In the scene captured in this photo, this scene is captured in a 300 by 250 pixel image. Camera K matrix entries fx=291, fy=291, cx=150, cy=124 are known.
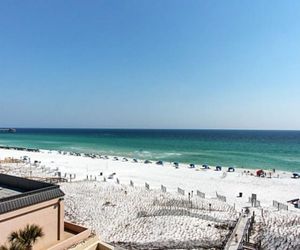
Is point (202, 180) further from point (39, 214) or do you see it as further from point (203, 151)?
point (203, 151)

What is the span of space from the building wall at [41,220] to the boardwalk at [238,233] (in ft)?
31.3

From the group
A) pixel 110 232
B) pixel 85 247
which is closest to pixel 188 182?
pixel 110 232

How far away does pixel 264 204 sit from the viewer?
28.3 metres

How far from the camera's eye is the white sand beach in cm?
1875

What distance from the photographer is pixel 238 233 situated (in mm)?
19109

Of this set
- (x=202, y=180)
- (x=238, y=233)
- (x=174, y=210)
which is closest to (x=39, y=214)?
(x=238, y=233)

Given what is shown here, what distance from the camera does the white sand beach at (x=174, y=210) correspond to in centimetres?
1875

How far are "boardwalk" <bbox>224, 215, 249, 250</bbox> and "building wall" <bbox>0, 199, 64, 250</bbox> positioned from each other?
9.55m

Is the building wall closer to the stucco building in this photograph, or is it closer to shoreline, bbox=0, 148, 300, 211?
the stucco building

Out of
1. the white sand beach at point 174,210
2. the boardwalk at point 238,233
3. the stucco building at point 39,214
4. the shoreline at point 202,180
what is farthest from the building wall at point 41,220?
the shoreline at point 202,180

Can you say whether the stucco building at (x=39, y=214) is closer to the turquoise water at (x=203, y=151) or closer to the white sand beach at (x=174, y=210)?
the white sand beach at (x=174, y=210)

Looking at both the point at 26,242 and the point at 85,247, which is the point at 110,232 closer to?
the point at 85,247

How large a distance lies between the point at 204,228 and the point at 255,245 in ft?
12.7

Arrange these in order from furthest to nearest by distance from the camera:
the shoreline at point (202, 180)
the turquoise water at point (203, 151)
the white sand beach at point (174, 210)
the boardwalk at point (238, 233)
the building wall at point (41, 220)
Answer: the turquoise water at point (203, 151)
the shoreline at point (202, 180)
the white sand beach at point (174, 210)
the boardwalk at point (238, 233)
the building wall at point (41, 220)
